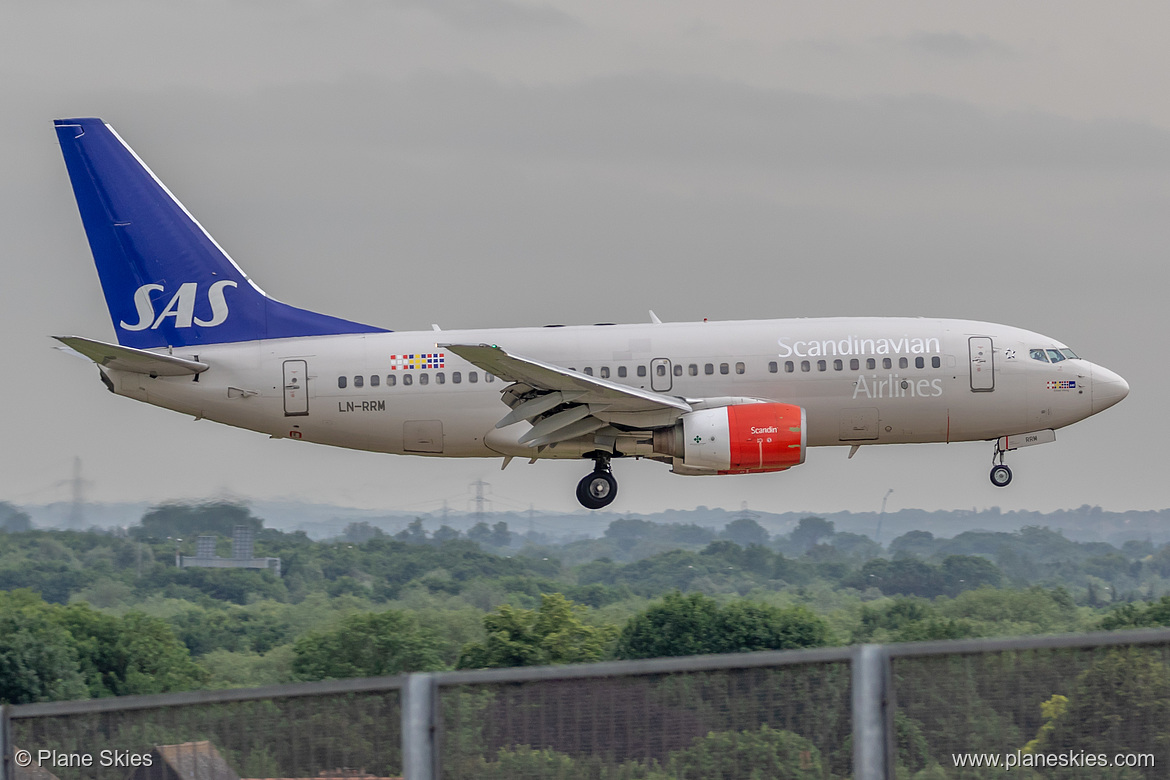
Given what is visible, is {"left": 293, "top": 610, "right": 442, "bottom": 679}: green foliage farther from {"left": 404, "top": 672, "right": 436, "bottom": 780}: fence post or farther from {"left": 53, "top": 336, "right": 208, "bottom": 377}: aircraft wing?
{"left": 404, "top": 672, "right": 436, "bottom": 780}: fence post

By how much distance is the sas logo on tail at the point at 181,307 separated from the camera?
33.6 meters

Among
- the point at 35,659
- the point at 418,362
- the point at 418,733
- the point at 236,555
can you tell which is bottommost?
the point at 35,659

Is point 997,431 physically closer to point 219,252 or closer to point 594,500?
point 594,500

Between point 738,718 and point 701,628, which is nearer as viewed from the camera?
point 738,718

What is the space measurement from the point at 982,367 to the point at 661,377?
744 centimetres

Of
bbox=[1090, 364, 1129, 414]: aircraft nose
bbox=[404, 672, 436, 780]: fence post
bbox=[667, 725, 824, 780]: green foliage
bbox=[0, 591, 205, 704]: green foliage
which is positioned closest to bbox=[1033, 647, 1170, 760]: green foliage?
bbox=[667, 725, 824, 780]: green foliage

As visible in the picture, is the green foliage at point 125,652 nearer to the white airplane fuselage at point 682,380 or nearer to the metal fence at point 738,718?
the white airplane fuselage at point 682,380

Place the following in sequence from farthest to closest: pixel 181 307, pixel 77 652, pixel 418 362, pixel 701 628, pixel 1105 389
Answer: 1. pixel 77 652
2. pixel 701 628
3. pixel 181 307
4. pixel 1105 389
5. pixel 418 362

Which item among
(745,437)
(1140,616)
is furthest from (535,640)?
(1140,616)

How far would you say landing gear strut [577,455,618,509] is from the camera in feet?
108

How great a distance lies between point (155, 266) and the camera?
3428cm

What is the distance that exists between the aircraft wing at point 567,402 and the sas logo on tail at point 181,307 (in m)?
7.34

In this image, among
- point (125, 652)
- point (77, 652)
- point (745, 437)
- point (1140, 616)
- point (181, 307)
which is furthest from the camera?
point (77, 652)

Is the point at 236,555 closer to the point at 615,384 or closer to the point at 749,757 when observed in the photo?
the point at 615,384
